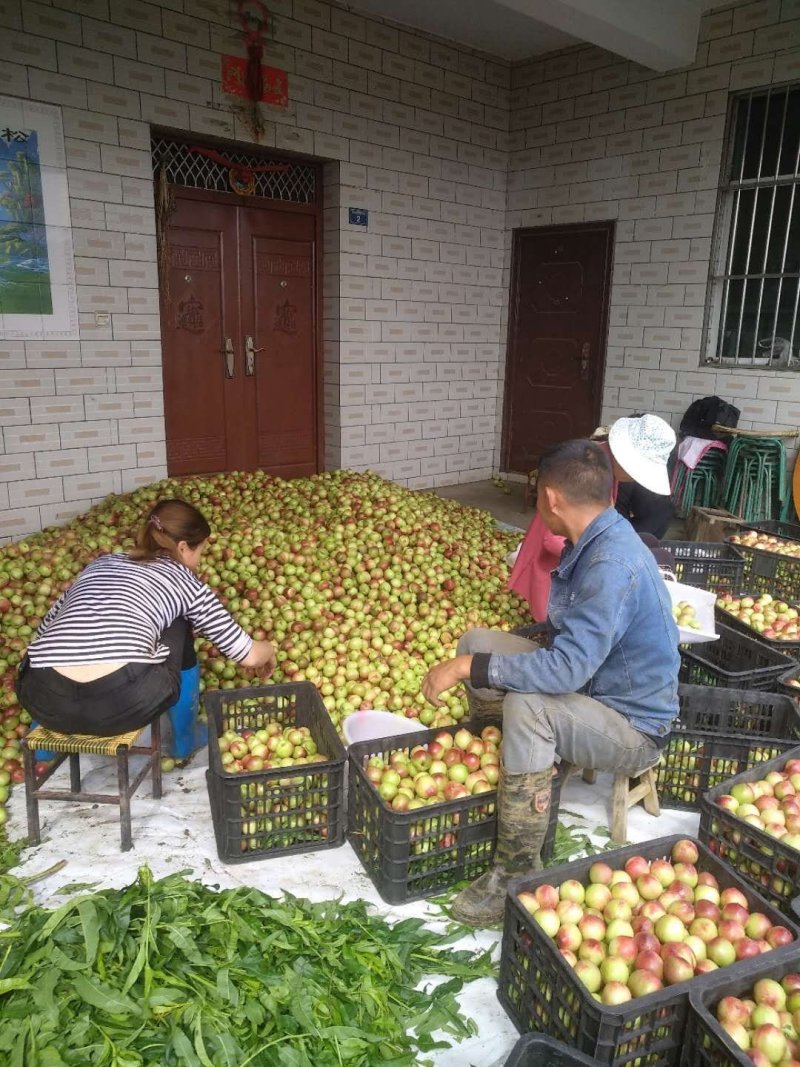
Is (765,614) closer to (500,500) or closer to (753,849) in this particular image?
(753,849)

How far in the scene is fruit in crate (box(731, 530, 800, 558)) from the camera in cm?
464

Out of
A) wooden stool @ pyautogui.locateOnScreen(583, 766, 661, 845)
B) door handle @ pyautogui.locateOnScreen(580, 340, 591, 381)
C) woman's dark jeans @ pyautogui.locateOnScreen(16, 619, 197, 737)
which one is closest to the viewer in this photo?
woman's dark jeans @ pyautogui.locateOnScreen(16, 619, 197, 737)

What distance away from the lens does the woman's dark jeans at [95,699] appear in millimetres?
2496

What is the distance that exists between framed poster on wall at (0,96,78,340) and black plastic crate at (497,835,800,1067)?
16.6 feet

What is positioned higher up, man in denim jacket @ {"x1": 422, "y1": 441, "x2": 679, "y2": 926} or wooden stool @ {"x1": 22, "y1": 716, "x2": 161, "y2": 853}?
man in denim jacket @ {"x1": 422, "y1": 441, "x2": 679, "y2": 926}

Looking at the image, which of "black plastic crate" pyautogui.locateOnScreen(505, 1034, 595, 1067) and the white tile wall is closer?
"black plastic crate" pyautogui.locateOnScreen(505, 1034, 595, 1067)

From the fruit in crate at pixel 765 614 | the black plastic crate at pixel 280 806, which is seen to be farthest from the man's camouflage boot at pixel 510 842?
the fruit in crate at pixel 765 614

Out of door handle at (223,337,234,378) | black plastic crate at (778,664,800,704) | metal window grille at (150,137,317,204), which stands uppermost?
metal window grille at (150,137,317,204)

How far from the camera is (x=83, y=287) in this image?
562 centimetres

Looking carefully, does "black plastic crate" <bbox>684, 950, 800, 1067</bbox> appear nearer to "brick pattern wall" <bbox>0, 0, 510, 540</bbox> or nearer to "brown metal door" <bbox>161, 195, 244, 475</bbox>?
"brick pattern wall" <bbox>0, 0, 510, 540</bbox>

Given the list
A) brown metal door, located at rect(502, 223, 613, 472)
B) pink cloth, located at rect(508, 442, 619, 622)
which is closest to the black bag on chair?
brown metal door, located at rect(502, 223, 613, 472)

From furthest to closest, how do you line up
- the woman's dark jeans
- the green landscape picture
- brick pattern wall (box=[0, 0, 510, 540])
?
1. brick pattern wall (box=[0, 0, 510, 540])
2. the green landscape picture
3. the woman's dark jeans

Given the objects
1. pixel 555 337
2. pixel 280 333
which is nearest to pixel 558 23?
pixel 555 337

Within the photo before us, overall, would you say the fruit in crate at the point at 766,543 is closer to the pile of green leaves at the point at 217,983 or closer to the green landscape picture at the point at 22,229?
the pile of green leaves at the point at 217,983
